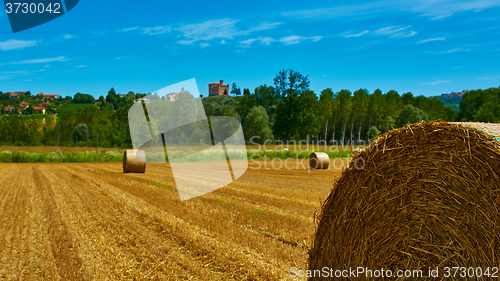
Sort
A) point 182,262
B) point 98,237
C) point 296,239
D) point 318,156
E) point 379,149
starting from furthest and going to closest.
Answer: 1. point 318,156
2. point 98,237
3. point 296,239
4. point 182,262
5. point 379,149

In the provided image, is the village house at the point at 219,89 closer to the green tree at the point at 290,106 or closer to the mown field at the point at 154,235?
the green tree at the point at 290,106

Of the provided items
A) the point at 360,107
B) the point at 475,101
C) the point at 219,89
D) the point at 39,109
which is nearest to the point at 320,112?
the point at 360,107

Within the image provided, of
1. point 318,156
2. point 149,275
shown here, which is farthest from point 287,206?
point 318,156

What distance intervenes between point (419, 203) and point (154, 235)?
5036 mm

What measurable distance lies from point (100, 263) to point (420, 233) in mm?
4546

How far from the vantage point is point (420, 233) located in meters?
3.45

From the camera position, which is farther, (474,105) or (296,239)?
(474,105)

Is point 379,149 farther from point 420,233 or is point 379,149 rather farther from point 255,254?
point 255,254

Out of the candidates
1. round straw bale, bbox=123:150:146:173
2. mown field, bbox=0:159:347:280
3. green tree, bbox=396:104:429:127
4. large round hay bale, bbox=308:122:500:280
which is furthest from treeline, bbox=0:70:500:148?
large round hay bale, bbox=308:122:500:280

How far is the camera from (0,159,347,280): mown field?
197 inches

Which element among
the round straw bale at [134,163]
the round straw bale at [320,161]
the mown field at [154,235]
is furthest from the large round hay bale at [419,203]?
the round straw bale at [320,161]

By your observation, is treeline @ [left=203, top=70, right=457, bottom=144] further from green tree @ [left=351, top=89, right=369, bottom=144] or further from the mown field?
the mown field

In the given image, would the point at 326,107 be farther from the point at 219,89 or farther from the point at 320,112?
the point at 219,89

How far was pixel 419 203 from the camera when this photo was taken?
345 centimetres
